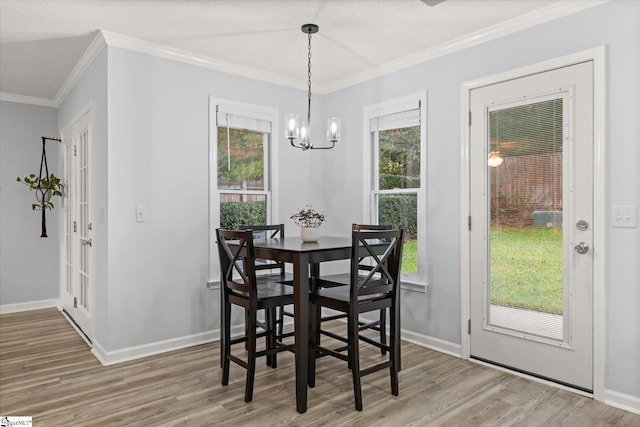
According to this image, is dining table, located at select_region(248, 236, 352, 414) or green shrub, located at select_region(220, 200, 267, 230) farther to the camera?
green shrub, located at select_region(220, 200, 267, 230)

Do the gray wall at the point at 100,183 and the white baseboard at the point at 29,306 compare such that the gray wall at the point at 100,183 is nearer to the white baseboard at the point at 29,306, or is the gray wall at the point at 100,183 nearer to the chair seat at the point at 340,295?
the chair seat at the point at 340,295

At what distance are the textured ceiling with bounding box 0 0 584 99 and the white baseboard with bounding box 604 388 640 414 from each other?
246 centimetres

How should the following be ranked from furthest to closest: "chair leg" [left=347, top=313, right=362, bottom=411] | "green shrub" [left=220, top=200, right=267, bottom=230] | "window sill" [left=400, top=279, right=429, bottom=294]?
1. "green shrub" [left=220, top=200, right=267, bottom=230]
2. "window sill" [left=400, top=279, right=429, bottom=294]
3. "chair leg" [left=347, top=313, right=362, bottom=411]

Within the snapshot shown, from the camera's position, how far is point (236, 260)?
9.17 ft

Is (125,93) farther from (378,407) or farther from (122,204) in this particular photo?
(378,407)

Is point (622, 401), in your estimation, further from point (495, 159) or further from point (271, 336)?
point (271, 336)

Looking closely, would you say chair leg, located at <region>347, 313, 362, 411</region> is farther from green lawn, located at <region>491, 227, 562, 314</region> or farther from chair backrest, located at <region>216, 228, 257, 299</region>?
green lawn, located at <region>491, 227, 562, 314</region>

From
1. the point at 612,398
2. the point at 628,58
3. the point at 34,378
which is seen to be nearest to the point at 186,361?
the point at 34,378

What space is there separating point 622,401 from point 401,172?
2.29m

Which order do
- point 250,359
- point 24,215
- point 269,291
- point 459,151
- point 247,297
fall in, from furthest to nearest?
1. point 24,215
2. point 459,151
3. point 269,291
4. point 247,297
5. point 250,359

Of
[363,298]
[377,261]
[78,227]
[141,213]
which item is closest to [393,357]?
[363,298]

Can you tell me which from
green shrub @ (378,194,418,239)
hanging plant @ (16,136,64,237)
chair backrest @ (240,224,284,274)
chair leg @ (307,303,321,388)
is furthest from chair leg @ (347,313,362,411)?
hanging plant @ (16,136,64,237)

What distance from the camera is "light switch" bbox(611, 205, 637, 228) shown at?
2.45 metres

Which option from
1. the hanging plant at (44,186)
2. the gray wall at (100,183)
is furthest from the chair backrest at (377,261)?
the hanging plant at (44,186)
